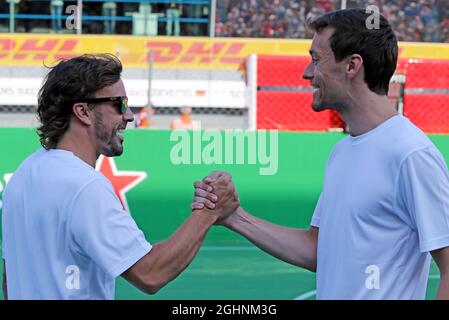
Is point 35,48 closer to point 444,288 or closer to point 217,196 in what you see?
point 217,196

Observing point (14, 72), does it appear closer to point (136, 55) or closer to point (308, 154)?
point (136, 55)

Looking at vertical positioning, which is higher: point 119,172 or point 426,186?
point 426,186

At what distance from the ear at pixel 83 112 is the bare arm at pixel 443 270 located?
120 cm

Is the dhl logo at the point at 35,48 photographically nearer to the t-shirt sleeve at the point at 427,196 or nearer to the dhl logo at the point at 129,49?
the dhl logo at the point at 129,49

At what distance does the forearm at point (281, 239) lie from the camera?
135 inches

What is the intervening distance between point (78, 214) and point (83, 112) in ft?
1.42

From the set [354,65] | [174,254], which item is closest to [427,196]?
[354,65]

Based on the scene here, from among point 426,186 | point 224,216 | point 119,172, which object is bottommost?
point 119,172

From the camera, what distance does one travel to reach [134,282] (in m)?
2.88

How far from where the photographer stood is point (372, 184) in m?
2.87
